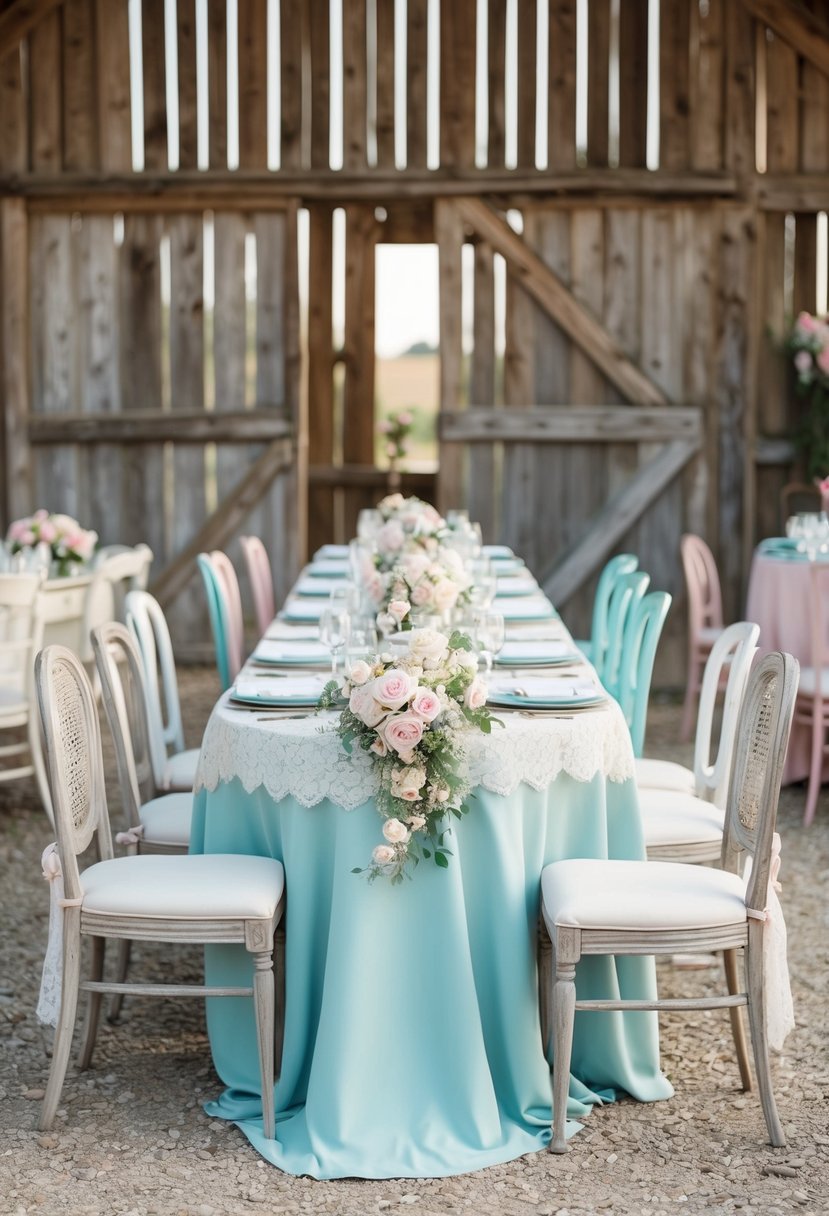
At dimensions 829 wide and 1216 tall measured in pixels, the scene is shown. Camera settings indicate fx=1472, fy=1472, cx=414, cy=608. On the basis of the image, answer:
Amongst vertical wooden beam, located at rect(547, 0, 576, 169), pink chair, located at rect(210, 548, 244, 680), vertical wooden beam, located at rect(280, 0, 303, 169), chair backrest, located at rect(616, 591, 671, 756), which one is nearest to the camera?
chair backrest, located at rect(616, 591, 671, 756)

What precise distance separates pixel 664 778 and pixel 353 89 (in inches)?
220

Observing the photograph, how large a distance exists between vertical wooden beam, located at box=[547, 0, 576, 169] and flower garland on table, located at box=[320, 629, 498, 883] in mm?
5864

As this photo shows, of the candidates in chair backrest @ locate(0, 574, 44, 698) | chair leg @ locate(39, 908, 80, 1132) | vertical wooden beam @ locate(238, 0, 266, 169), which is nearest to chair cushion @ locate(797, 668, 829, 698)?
chair backrest @ locate(0, 574, 44, 698)

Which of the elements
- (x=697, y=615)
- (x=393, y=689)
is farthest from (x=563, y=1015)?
(x=697, y=615)

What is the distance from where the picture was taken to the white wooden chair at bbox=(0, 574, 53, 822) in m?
5.25

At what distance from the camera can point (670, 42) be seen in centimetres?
821

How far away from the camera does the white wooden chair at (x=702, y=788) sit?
3555mm

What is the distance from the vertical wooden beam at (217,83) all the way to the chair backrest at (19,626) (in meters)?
3.87

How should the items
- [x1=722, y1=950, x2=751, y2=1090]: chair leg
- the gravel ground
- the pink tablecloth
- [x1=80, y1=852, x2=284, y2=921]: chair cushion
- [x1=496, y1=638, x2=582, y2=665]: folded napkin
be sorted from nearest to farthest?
1. the gravel ground
2. [x1=80, y1=852, x2=284, y2=921]: chair cushion
3. [x1=722, y1=950, x2=751, y2=1090]: chair leg
4. [x1=496, y1=638, x2=582, y2=665]: folded napkin
5. the pink tablecloth

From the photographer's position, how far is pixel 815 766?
5.62m

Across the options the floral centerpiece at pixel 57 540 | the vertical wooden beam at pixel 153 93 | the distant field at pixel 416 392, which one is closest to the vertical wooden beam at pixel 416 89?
the vertical wooden beam at pixel 153 93

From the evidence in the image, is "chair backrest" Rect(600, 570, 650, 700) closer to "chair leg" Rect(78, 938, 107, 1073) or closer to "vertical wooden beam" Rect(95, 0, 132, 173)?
"chair leg" Rect(78, 938, 107, 1073)

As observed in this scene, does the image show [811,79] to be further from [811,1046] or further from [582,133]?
[811,1046]

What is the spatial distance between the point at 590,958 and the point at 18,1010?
1.53m
